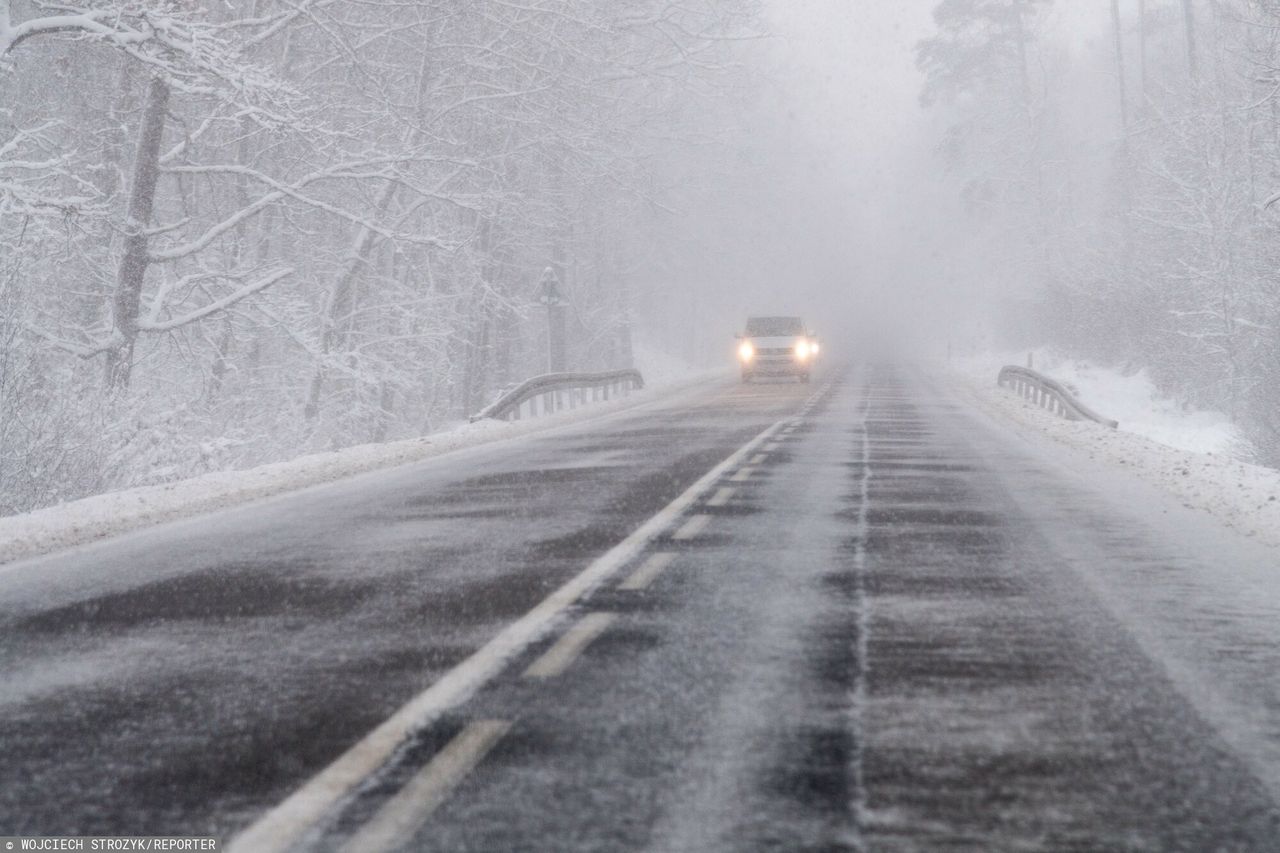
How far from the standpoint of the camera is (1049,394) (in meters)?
27.5

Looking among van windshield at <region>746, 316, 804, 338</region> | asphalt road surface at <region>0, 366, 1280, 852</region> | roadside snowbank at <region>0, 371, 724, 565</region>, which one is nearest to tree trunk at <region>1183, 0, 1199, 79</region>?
van windshield at <region>746, 316, 804, 338</region>

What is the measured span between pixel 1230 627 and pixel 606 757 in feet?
11.5

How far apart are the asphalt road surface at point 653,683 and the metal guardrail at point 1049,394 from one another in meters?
12.8

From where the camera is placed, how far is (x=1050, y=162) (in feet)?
188

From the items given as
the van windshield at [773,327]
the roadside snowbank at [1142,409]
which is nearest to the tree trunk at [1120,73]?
the roadside snowbank at [1142,409]

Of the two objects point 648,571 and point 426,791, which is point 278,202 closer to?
point 648,571

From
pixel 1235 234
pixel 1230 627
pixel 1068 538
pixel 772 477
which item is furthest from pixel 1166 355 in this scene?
pixel 1230 627

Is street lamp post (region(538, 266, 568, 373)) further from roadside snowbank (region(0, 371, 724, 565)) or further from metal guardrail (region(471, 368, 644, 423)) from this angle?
roadside snowbank (region(0, 371, 724, 565))

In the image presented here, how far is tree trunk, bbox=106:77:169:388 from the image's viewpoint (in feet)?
61.8

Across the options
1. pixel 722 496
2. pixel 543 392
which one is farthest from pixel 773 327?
pixel 722 496

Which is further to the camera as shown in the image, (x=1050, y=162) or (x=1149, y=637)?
(x=1050, y=162)

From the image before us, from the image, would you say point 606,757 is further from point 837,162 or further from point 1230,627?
point 837,162

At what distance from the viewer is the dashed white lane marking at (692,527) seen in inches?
341

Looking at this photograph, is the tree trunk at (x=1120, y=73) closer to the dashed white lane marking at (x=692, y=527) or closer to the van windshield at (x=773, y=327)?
the van windshield at (x=773, y=327)
